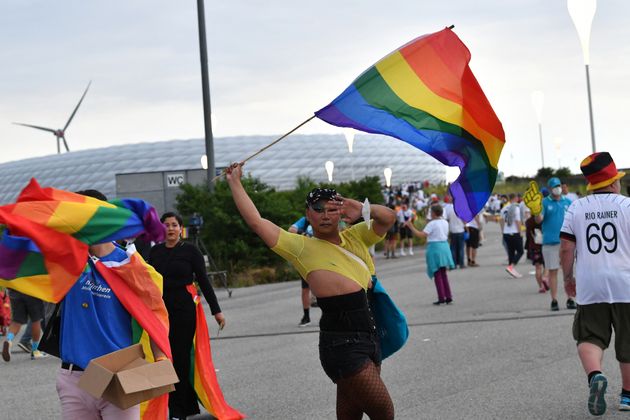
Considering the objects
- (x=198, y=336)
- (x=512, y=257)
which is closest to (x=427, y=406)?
(x=198, y=336)

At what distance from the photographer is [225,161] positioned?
99.3m

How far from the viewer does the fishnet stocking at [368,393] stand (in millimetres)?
5727

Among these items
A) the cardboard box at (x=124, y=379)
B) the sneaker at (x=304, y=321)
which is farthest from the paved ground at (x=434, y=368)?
the cardboard box at (x=124, y=379)

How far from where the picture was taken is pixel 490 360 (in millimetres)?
10383

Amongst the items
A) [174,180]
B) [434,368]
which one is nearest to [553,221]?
[434,368]

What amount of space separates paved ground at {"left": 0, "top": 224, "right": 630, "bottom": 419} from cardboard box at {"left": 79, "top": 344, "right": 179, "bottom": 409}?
314cm

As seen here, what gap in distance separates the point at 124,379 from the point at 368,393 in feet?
4.81

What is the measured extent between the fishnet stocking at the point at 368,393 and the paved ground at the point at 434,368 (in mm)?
2089

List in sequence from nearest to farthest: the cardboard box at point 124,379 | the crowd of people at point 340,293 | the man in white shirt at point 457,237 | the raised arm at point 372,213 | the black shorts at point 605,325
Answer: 1. the cardboard box at point 124,379
2. the crowd of people at point 340,293
3. the raised arm at point 372,213
4. the black shorts at point 605,325
5. the man in white shirt at point 457,237

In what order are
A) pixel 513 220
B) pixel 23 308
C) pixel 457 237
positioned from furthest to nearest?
pixel 457 237 < pixel 513 220 < pixel 23 308

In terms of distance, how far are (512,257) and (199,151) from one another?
279 feet

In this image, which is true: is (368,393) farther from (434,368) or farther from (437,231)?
(437,231)

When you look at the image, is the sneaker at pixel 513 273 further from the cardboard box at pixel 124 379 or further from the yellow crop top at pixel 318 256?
the cardboard box at pixel 124 379

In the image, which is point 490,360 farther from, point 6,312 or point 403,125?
point 6,312
